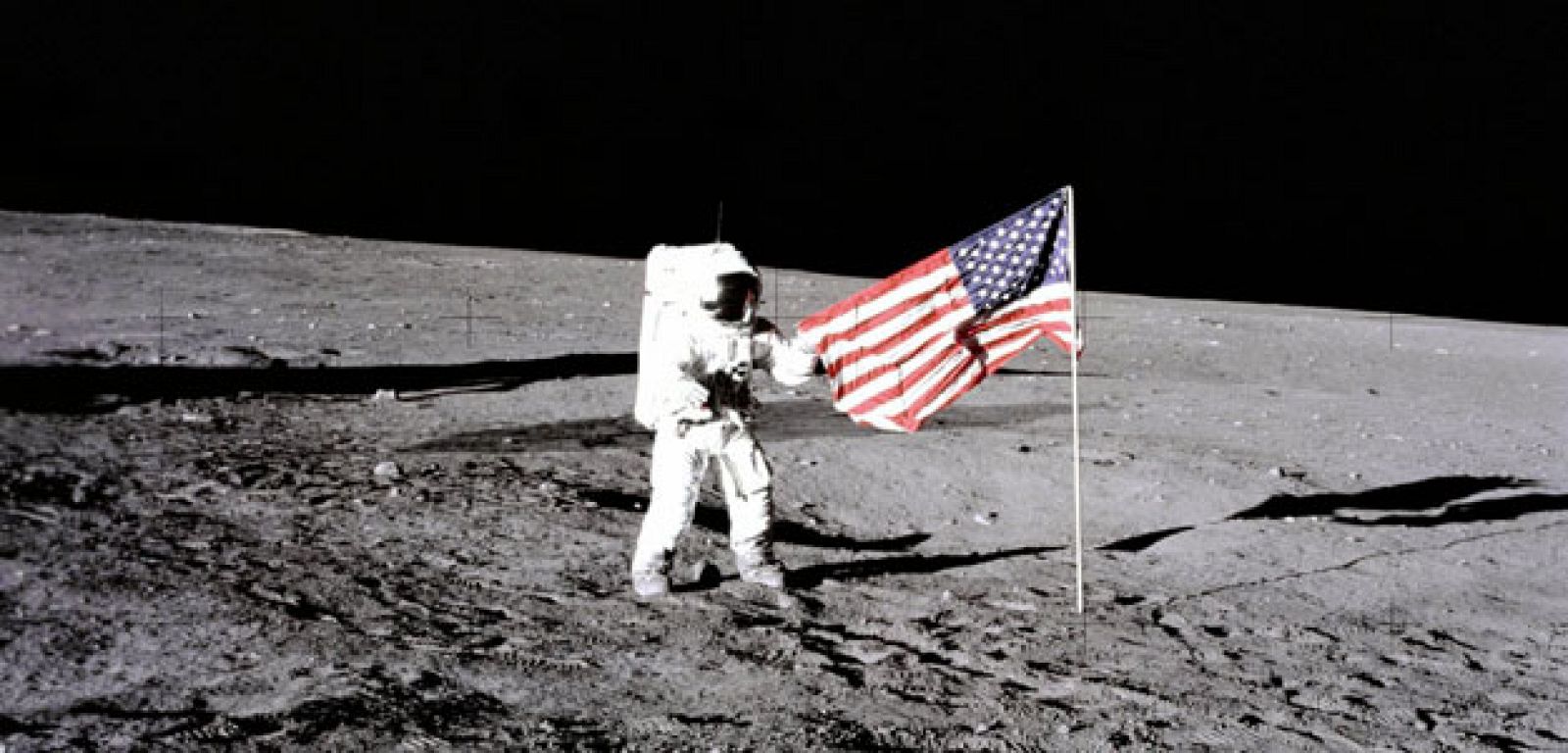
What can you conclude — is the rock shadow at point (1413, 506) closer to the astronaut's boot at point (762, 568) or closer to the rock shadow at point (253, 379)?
the astronaut's boot at point (762, 568)

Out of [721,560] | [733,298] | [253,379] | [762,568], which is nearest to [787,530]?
[721,560]

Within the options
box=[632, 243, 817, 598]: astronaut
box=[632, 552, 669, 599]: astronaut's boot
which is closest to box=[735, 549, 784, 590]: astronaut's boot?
box=[632, 243, 817, 598]: astronaut

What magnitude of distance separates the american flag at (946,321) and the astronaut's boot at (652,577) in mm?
664

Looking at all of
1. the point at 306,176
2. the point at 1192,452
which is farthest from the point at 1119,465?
the point at 306,176

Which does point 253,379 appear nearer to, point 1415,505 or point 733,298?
point 733,298

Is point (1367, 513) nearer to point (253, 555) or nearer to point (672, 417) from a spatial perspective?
point (672, 417)

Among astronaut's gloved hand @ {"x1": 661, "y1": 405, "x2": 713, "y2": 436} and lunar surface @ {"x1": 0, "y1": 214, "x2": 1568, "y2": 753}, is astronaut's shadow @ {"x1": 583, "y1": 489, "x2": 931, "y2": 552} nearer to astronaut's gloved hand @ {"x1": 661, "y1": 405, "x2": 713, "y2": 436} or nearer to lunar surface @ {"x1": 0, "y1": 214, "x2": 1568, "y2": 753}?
lunar surface @ {"x1": 0, "y1": 214, "x2": 1568, "y2": 753}

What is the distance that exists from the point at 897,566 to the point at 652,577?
84cm

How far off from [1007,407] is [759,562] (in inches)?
116

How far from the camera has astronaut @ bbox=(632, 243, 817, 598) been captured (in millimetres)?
3115

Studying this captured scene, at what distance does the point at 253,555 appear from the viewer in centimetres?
326

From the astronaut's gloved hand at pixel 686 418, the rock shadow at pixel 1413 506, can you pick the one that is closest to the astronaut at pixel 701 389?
the astronaut's gloved hand at pixel 686 418

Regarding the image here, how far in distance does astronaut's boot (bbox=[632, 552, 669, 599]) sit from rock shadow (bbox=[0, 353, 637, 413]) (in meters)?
2.58

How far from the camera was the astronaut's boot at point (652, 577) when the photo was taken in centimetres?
321
